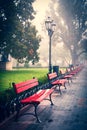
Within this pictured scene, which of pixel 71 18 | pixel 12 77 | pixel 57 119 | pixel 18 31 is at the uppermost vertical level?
pixel 71 18

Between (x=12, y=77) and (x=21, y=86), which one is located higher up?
(x=21, y=86)

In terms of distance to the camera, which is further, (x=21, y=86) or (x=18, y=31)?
(x=18, y=31)

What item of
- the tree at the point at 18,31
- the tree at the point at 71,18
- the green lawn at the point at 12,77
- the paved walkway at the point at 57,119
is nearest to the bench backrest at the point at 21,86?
the paved walkway at the point at 57,119

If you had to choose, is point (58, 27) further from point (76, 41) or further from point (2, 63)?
point (2, 63)

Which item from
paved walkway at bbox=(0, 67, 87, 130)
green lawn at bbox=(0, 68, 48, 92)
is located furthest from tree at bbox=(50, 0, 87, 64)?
paved walkway at bbox=(0, 67, 87, 130)

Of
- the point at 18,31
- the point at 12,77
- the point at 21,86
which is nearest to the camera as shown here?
the point at 21,86

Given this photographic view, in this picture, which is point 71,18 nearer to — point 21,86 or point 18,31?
point 18,31

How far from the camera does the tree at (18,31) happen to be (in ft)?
83.3

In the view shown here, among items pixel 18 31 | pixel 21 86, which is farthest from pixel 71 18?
pixel 21 86

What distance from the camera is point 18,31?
2739cm

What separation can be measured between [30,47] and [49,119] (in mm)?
23799

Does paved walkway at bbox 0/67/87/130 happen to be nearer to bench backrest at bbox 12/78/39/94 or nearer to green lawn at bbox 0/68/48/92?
bench backrest at bbox 12/78/39/94

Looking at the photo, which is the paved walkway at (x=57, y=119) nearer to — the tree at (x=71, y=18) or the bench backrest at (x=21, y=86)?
the bench backrest at (x=21, y=86)

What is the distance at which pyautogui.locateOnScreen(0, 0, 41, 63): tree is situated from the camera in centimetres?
2539
